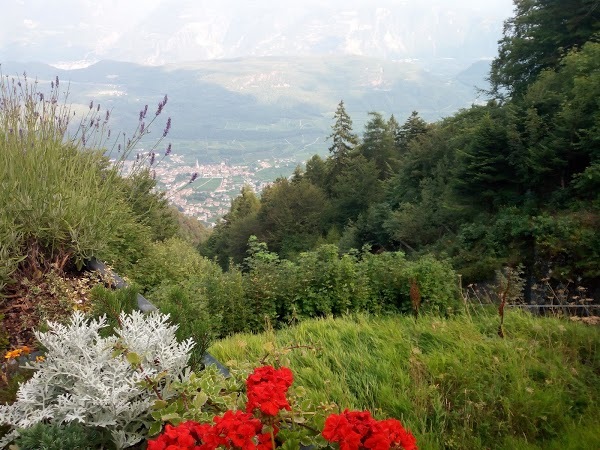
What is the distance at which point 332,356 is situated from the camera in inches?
113

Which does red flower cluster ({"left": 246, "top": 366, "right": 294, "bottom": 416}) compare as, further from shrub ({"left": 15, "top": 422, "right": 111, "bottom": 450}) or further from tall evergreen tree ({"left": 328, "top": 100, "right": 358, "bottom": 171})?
tall evergreen tree ({"left": 328, "top": 100, "right": 358, "bottom": 171})

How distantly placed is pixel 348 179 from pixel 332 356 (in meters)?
32.8

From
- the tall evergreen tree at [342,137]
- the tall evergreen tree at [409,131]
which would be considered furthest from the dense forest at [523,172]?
the tall evergreen tree at [342,137]

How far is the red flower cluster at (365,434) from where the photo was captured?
1247 mm

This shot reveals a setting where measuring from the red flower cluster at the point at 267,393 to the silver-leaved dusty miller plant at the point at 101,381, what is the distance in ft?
1.51

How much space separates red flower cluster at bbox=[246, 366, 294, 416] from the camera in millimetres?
1286

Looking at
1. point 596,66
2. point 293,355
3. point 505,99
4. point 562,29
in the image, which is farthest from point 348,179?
point 293,355

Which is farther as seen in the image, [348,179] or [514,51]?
[348,179]

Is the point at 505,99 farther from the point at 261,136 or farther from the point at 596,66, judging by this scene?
the point at 261,136

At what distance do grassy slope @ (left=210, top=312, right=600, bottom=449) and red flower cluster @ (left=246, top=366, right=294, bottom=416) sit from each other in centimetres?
90

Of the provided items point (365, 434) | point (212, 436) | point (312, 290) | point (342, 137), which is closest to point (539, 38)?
point (312, 290)

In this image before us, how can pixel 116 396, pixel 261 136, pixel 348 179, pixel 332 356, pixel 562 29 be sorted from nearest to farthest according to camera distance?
pixel 116 396
pixel 332 356
pixel 562 29
pixel 348 179
pixel 261 136

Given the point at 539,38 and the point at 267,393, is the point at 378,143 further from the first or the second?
the point at 267,393

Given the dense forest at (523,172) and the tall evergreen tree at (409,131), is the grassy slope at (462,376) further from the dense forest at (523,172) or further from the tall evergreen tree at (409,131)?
the tall evergreen tree at (409,131)
